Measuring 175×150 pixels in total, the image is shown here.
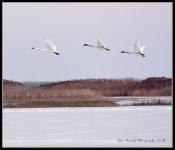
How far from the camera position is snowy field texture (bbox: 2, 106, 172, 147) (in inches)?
345

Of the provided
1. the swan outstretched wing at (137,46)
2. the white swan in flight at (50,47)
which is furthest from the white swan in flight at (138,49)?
the white swan in flight at (50,47)

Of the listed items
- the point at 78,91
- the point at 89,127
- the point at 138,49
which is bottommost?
the point at 89,127

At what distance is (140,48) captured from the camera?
9875mm

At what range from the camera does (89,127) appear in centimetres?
928

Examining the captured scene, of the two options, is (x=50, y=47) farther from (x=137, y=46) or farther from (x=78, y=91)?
(x=137, y=46)

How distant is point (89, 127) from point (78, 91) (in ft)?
3.41

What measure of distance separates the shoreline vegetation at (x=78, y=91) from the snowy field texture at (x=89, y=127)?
4.7 inches

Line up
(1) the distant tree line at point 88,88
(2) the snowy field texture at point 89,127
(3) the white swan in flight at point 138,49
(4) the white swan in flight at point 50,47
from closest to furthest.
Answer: (2) the snowy field texture at point 89,127, (4) the white swan in flight at point 50,47, (3) the white swan in flight at point 138,49, (1) the distant tree line at point 88,88

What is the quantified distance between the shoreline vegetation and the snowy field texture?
0.12 m

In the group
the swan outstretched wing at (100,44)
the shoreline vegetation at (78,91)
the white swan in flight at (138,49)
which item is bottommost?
the shoreline vegetation at (78,91)

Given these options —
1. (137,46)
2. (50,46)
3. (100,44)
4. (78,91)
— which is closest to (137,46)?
(137,46)

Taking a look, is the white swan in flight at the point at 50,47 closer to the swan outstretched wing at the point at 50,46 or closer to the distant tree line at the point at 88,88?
the swan outstretched wing at the point at 50,46

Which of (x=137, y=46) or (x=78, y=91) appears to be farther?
→ (x=78, y=91)

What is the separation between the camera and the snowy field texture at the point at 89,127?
8.76 m
